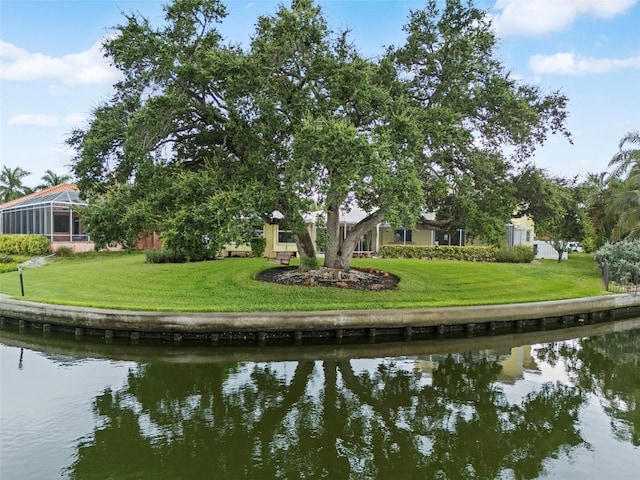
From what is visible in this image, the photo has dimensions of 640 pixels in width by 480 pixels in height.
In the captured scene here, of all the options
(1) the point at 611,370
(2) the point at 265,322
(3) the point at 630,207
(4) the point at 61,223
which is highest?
(3) the point at 630,207

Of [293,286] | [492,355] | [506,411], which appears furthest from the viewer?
[293,286]

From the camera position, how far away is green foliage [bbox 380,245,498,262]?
28.1 meters

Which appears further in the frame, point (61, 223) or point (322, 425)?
point (61, 223)

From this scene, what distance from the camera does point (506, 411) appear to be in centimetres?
865

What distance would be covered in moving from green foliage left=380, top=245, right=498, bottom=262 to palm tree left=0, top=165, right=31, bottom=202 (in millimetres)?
42061

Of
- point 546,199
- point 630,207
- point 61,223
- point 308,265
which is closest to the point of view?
point 546,199

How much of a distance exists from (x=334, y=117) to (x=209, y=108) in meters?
3.97

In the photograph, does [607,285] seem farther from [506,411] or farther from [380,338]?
[506,411]

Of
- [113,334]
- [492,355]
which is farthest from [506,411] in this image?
[113,334]

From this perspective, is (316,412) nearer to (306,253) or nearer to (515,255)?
(306,253)

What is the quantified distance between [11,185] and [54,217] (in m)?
27.6

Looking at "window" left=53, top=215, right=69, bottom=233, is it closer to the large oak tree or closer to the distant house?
the distant house

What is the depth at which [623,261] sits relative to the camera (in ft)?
68.9

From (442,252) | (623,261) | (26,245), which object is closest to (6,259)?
(26,245)
